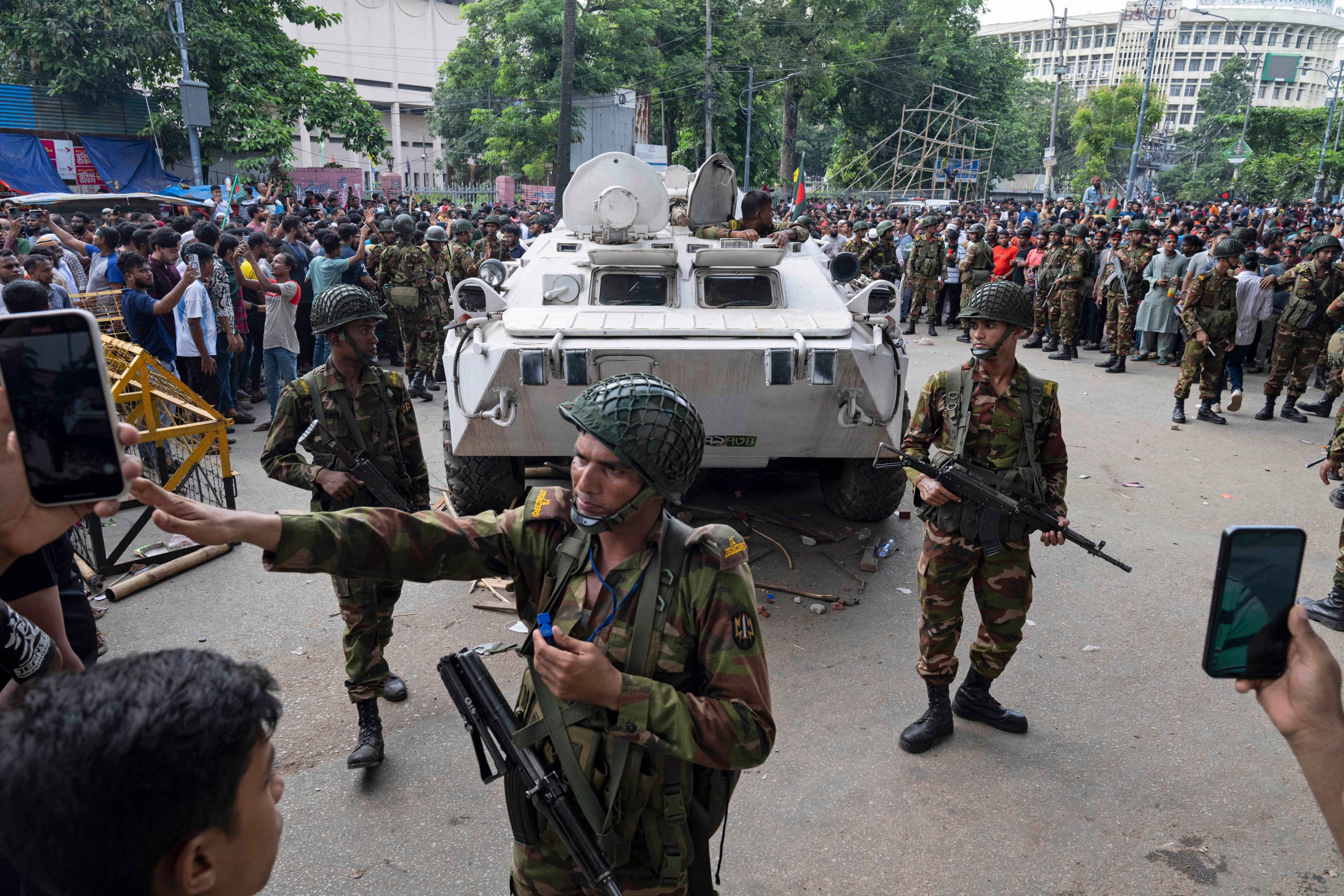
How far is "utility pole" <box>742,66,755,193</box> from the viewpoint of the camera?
102 feet

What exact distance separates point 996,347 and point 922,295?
36.4ft

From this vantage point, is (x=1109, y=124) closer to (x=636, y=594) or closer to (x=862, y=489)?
(x=862, y=489)

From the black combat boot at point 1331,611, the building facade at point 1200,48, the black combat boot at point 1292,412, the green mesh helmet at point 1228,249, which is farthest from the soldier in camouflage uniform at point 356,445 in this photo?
the building facade at point 1200,48

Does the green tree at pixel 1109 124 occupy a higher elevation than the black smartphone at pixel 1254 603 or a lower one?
higher

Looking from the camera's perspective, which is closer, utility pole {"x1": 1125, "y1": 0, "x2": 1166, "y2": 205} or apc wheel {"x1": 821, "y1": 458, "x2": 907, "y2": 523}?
apc wheel {"x1": 821, "y1": 458, "x2": 907, "y2": 523}

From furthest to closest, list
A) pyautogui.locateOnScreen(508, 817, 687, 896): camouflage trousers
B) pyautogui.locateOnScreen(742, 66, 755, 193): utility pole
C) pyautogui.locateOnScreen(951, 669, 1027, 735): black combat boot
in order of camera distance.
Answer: pyautogui.locateOnScreen(742, 66, 755, 193): utility pole, pyautogui.locateOnScreen(951, 669, 1027, 735): black combat boot, pyautogui.locateOnScreen(508, 817, 687, 896): camouflage trousers

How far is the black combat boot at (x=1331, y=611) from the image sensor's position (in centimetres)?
482

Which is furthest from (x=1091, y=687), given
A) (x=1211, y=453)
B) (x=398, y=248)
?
(x=398, y=248)

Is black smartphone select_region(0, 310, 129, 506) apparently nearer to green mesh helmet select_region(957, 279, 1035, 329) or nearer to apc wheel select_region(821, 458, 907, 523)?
green mesh helmet select_region(957, 279, 1035, 329)

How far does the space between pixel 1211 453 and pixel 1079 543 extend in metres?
5.27

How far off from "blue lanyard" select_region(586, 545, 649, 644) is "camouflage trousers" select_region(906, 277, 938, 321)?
1283 centimetres

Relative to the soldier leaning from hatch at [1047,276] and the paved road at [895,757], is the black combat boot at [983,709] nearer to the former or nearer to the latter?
the paved road at [895,757]

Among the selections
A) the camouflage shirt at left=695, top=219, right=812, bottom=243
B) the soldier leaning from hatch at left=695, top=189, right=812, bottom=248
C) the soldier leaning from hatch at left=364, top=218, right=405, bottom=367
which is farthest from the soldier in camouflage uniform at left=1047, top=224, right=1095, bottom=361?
the soldier leaning from hatch at left=364, top=218, right=405, bottom=367

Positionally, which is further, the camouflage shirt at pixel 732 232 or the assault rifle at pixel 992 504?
the camouflage shirt at pixel 732 232
